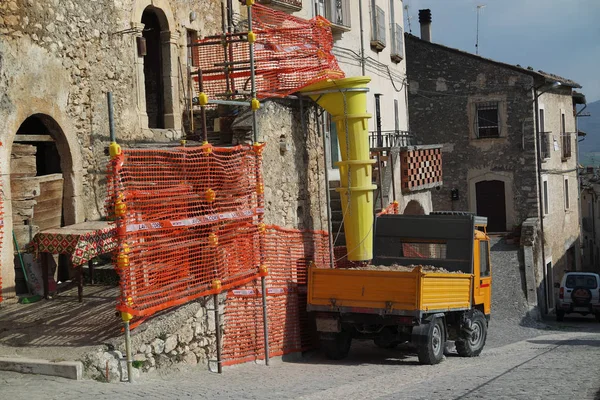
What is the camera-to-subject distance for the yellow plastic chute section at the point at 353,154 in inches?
571

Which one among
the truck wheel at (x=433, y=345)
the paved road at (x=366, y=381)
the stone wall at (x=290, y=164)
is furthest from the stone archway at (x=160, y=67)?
the truck wheel at (x=433, y=345)

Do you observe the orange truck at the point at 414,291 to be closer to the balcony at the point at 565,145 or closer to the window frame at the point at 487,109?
the window frame at the point at 487,109

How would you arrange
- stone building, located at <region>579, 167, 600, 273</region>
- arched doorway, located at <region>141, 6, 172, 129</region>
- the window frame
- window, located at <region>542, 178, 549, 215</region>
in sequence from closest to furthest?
arched doorway, located at <region>141, 6, 172, 129</region>
the window frame
window, located at <region>542, 178, 549, 215</region>
stone building, located at <region>579, 167, 600, 273</region>

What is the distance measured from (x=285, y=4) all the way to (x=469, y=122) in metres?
13.6

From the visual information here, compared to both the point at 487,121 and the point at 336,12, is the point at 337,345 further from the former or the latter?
the point at 487,121

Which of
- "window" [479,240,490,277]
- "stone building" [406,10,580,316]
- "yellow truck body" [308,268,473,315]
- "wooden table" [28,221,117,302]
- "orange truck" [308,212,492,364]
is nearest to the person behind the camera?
"wooden table" [28,221,117,302]

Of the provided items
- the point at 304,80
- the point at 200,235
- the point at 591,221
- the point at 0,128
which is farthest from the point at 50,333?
the point at 591,221

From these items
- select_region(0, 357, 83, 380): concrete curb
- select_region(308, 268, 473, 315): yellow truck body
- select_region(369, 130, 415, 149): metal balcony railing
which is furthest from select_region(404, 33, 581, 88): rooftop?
select_region(0, 357, 83, 380): concrete curb

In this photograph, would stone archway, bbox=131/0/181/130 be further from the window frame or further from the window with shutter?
the window frame

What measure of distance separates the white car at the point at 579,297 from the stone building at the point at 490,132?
12.4 feet

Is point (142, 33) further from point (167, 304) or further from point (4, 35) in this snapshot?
point (167, 304)

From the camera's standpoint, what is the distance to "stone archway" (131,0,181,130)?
15.6m

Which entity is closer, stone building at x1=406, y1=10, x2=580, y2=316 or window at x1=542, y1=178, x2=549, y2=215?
stone building at x1=406, y1=10, x2=580, y2=316

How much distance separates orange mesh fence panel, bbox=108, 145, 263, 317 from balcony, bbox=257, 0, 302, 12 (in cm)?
645
